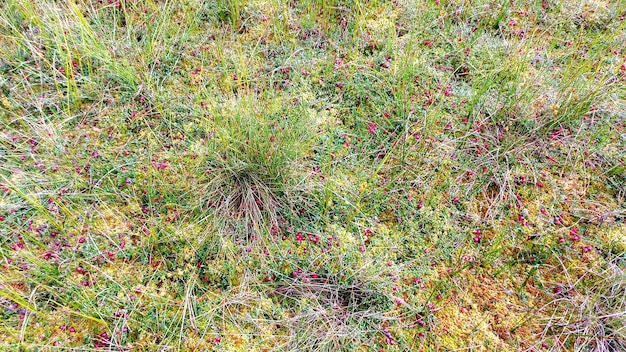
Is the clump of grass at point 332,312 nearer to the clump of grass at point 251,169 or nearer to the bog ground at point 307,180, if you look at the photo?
the bog ground at point 307,180

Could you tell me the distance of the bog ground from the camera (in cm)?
224

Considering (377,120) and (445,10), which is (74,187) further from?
(445,10)

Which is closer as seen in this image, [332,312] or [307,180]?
[332,312]

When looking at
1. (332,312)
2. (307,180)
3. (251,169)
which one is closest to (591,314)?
(332,312)

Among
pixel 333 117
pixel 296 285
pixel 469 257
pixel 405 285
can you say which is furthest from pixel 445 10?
pixel 296 285

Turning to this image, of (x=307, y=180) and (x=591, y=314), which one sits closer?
(x=591, y=314)

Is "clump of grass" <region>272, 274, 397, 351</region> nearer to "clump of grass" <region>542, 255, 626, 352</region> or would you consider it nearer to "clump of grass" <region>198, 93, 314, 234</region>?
"clump of grass" <region>198, 93, 314, 234</region>

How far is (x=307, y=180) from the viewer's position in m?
2.69

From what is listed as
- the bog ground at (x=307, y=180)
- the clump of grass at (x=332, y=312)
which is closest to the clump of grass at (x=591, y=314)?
the bog ground at (x=307, y=180)

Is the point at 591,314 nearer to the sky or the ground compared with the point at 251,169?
nearer to the ground

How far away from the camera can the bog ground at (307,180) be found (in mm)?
2242

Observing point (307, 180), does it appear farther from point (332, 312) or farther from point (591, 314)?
point (591, 314)

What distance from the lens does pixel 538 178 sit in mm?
2830

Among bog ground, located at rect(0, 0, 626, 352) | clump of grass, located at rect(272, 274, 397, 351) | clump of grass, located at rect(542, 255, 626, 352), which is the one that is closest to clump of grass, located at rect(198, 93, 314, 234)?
bog ground, located at rect(0, 0, 626, 352)
